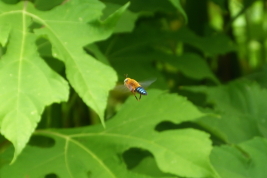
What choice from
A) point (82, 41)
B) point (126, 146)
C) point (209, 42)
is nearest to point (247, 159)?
point (126, 146)

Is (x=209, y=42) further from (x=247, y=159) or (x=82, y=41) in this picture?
(x=82, y=41)

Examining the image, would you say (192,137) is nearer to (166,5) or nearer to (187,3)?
(166,5)

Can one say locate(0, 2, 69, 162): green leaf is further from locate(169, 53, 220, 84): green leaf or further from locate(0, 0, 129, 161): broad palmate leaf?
locate(169, 53, 220, 84): green leaf

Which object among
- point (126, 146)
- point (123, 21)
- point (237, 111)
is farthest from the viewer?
point (237, 111)

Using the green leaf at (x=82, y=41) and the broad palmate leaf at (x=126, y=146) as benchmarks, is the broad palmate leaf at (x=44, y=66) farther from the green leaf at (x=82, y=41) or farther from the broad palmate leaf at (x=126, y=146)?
the broad palmate leaf at (x=126, y=146)

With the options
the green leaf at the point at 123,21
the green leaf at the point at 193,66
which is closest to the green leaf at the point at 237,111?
the green leaf at the point at 193,66

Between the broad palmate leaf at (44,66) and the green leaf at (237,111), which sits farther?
the green leaf at (237,111)
